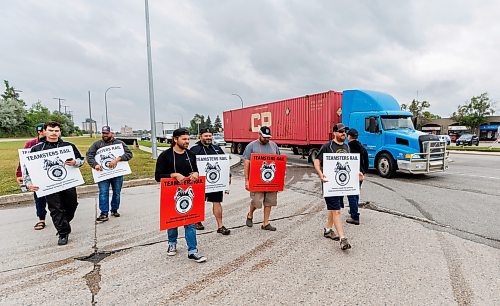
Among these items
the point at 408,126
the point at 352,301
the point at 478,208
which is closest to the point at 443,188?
the point at 478,208

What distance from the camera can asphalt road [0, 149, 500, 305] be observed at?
2.98 metres

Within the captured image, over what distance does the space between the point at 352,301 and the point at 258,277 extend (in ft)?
3.39

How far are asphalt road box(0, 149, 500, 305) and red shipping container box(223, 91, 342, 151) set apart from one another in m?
7.54

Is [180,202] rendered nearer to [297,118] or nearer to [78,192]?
[78,192]

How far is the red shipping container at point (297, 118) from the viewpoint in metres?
13.1

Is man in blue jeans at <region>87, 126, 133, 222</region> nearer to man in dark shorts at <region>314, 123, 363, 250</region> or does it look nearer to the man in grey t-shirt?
the man in grey t-shirt

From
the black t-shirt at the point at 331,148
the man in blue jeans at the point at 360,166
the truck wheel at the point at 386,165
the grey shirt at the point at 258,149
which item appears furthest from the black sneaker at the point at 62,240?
the truck wheel at the point at 386,165

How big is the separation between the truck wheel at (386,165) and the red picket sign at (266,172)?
6919 mm

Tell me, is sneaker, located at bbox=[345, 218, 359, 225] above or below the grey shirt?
below

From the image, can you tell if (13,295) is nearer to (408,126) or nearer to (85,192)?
(85,192)

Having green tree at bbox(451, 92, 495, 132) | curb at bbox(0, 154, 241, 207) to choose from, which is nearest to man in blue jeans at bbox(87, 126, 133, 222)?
curb at bbox(0, 154, 241, 207)

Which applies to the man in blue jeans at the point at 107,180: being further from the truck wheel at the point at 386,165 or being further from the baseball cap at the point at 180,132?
the truck wheel at the point at 386,165

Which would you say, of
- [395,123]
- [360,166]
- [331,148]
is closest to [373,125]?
[395,123]

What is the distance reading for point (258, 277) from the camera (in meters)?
3.34
